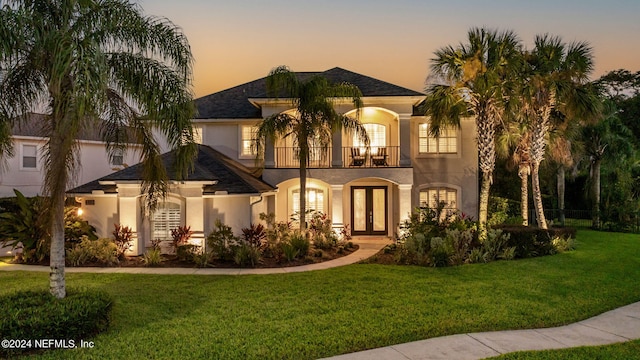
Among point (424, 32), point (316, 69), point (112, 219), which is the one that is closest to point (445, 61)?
point (424, 32)

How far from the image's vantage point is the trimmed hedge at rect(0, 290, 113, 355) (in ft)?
19.2

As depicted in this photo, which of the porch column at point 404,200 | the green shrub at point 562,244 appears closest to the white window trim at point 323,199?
the porch column at point 404,200

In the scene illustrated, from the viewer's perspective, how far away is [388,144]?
18.9 m

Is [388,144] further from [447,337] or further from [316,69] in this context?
[447,337]

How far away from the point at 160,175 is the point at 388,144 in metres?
12.7

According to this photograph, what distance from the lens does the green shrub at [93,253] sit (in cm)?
1285

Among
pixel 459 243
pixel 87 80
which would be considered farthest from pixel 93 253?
pixel 459 243

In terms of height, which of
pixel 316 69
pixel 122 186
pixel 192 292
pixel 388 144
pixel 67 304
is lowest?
pixel 192 292

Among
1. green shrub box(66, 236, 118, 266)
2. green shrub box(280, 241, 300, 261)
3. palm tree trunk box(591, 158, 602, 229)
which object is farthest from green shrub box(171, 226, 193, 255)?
palm tree trunk box(591, 158, 602, 229)

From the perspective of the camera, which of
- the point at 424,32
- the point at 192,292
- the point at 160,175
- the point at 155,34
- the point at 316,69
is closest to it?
the point at 155,34

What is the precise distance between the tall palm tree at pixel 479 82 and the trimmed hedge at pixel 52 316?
12.4m

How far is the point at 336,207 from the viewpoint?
56.0ft

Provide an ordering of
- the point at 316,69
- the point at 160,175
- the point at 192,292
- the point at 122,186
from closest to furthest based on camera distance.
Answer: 1. the point at 160,175
2. the point at 192,292
3. the point at 122,186
4. the point at 316,69

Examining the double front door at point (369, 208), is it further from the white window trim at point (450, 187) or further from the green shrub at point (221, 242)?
the green shrub at point (221, 242)
